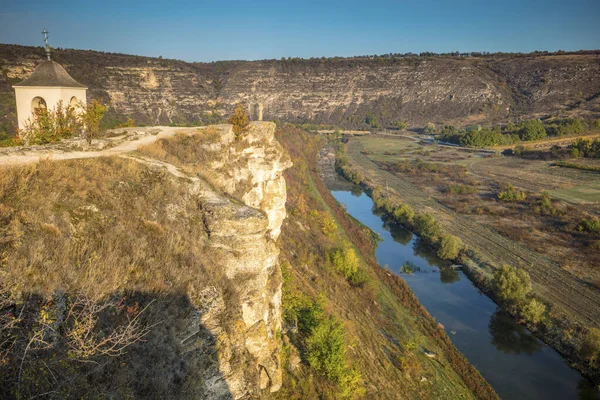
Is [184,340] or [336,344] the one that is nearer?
[184,340]

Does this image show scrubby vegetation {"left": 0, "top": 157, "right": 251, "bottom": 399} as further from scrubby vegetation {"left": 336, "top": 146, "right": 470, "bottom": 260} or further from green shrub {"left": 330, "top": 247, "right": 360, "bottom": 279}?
scrubby vegetation {"left": 336, "top": 146, "right": 470, "bottom": 260}

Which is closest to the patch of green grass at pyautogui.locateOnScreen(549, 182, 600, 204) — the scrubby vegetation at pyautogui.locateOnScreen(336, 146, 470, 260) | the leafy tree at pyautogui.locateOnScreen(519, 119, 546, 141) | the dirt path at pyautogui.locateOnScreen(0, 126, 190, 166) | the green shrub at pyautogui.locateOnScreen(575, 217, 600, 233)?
the green shrub at pyautogui.locateOnScreen(575, 217, 600, 233)

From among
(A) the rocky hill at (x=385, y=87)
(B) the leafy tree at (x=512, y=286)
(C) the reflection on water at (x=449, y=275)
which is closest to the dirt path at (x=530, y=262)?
(B) the leafy tree at (x=512, y=286)

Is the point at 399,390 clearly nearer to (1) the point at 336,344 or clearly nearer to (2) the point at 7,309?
(1) the point at 336,344

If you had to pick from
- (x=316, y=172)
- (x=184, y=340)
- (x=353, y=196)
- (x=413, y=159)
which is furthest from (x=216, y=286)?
(x=413, y=159)

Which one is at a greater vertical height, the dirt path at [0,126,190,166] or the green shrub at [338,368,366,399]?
the dirt path at [0,126,190,166]

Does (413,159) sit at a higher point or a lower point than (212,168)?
lower

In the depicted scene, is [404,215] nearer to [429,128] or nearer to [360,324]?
[360,324]
